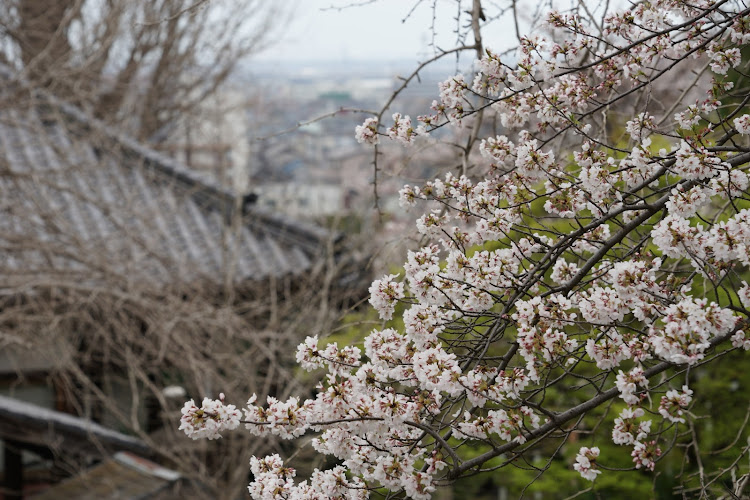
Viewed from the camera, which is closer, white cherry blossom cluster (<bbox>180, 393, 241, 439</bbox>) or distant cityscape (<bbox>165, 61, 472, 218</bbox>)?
white cherry blossom cluster (<bbox>180, 393, 241, 439</bbox>)

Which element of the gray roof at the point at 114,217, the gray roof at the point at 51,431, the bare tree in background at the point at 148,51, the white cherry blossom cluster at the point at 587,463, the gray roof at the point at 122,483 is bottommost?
the white cherry blossom cluster at the point at 587,463

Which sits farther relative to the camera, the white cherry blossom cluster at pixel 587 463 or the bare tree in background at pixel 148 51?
the bare tree in background at pixel 148 51

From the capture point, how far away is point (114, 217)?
23.7ft

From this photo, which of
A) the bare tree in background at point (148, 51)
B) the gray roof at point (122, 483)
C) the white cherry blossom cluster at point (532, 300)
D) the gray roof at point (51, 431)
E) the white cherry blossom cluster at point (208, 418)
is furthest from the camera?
the bare tree in background at point (148, 51)

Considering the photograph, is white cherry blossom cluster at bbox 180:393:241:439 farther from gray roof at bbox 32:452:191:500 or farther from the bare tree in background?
the bare tree in background

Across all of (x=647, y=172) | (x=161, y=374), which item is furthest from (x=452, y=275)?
(x=161, y=374)

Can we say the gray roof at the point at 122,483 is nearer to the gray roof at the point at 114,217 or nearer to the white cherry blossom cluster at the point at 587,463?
the gray roof at the point at 114,217

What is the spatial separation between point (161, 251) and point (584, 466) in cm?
629

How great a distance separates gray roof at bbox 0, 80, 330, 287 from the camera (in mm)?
6840

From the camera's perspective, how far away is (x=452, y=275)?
7.16 feet

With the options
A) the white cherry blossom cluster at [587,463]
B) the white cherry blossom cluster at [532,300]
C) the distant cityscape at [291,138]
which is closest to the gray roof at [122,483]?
the white cherry blossom cluster at [532,300]

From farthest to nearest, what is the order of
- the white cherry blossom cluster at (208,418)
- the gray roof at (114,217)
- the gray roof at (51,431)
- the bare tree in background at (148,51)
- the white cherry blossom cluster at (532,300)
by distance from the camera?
1. the bare tree in background at (148,51)
2. the gray roof at (114,217)
3. the gray roof at (51,431)
4. the white cherry blossom cluster at (208,418)
5. the white cherry blossom cluster at (532,300)

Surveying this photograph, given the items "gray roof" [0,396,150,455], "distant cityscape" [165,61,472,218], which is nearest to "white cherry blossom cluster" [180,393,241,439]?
"gray roof" [0,396,150,455]

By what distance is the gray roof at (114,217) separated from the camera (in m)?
6.84
